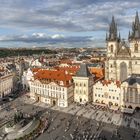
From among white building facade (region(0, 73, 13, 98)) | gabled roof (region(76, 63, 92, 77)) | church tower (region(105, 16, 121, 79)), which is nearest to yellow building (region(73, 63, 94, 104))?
gabled roof (region(76, 63, 92, 77))

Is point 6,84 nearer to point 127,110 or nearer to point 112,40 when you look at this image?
point 112,40

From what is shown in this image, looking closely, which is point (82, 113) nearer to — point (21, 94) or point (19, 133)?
point (19, 133)

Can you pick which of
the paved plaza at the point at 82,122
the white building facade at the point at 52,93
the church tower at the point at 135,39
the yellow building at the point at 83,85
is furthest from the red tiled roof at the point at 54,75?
A: the church tower at the point at 135,39

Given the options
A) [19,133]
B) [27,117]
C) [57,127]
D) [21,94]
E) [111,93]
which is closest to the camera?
[19,133]

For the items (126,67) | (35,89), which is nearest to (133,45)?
(126,67)

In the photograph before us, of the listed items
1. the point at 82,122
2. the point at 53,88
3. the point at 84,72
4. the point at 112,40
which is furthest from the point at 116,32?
the point at 82,122

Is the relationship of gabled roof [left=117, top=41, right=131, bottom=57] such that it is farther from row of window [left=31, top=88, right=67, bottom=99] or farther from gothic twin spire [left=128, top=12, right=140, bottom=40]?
row of window [left=31, top=88, right=67, bottom=99]
